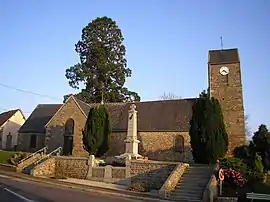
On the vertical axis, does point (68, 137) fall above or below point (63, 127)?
below

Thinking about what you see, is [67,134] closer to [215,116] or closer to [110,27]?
[215,116]

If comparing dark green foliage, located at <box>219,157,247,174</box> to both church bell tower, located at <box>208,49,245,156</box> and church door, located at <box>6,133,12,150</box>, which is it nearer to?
church bell tower, located at <box>208,49,245,156</box>

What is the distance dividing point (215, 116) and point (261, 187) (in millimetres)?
7500

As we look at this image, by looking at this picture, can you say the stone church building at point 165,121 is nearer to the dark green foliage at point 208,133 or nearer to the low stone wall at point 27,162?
the low stone wall at point 27,162

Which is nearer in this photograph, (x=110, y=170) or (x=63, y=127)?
(x=110, y=170)

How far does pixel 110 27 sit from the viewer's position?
4906 cm

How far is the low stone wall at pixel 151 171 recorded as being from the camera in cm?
1992

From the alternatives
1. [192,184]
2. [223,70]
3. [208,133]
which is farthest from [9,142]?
[192,184]

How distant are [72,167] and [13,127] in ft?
92.5

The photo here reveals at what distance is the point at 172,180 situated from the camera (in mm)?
17719

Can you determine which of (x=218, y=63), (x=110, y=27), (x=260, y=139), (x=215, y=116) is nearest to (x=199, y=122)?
(x=215, y=116)

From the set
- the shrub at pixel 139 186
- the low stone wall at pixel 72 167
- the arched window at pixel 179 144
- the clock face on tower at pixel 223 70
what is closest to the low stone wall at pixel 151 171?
the shrub at pixel 139 186

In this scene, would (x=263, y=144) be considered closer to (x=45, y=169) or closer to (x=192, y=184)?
(x=192, y=184)

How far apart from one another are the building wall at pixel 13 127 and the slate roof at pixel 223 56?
96.7 feet
